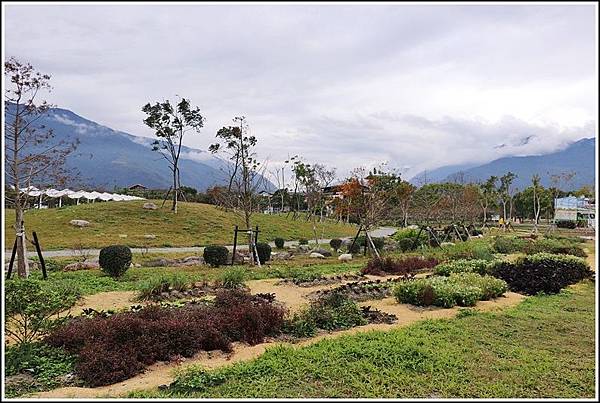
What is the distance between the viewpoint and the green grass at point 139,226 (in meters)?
21.5

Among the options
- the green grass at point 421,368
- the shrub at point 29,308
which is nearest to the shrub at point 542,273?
the green grass at point 421,368

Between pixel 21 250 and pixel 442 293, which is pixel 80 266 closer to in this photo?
pixel 21 250

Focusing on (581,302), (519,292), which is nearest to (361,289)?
(519,292)

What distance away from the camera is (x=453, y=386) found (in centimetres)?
395

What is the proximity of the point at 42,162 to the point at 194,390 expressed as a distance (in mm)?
9558

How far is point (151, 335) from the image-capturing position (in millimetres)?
4855

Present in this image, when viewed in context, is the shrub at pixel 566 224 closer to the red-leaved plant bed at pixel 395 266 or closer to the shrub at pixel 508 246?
the shrub at pixel 508 246

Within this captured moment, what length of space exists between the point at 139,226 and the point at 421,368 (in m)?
23.3

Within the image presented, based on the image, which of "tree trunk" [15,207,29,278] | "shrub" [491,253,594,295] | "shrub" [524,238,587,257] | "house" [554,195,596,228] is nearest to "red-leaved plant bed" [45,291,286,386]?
"tree trunk" [15,207,29,278]

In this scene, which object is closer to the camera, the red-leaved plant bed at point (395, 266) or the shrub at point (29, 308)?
the shrub at point (29, 308)

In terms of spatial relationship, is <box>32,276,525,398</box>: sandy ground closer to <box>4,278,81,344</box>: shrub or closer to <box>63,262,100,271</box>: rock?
<box>4,278,81,344</box>: shrub

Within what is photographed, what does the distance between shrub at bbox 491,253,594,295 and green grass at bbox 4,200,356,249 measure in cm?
1537

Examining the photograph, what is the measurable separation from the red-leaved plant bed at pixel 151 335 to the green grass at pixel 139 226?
51.0 feet

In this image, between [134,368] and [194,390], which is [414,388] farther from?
[134,368]
